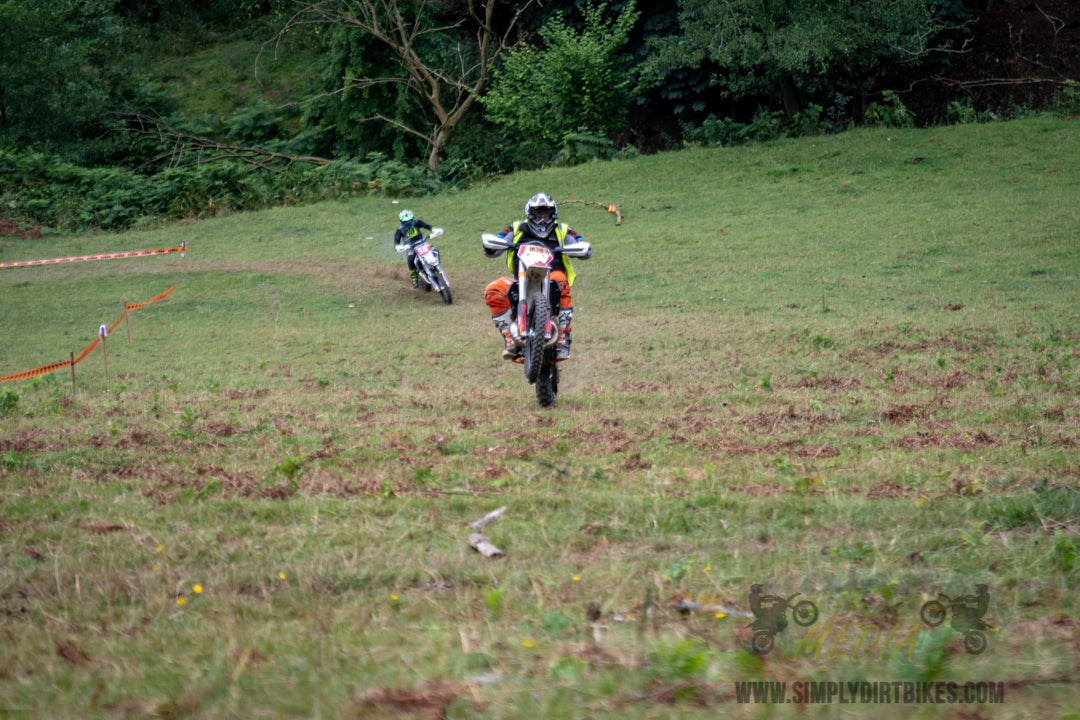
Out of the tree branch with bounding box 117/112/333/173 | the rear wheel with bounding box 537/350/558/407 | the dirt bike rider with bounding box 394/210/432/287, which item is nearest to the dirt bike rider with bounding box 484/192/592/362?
the rear wheel with bounding box 537/350/558/407

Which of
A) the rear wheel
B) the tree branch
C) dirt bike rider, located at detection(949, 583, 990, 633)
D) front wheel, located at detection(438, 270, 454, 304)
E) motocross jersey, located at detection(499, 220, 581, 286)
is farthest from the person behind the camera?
the tree branch

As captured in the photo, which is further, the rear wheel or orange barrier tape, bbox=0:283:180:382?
orange barrier tape, bbox=0:283:180:382

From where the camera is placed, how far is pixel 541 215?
982 centimetres

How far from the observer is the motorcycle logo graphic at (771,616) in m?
3.21

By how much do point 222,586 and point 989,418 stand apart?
6.17m

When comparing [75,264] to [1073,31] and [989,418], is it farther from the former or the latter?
[1073,31]

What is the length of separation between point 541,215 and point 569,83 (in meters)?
25.8

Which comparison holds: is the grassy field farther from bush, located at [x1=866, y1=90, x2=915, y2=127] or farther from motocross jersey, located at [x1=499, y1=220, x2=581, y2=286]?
bush, located at [x1=866, y1=90, x2=915, y2=127]

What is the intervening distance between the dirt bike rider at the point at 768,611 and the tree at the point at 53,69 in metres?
34.9

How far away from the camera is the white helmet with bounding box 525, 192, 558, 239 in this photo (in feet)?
31.9

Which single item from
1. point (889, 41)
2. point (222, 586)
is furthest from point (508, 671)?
point (889, 41)

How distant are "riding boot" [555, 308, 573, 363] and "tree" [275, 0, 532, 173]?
86.4 ft

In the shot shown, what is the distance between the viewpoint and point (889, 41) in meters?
29.4

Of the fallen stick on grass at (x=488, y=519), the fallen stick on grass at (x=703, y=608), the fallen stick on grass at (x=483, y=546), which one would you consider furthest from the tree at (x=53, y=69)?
the fallen stick on grass at (x=703, y=608)
